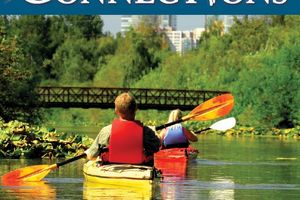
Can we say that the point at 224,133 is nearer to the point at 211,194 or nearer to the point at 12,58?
the point at 12,58

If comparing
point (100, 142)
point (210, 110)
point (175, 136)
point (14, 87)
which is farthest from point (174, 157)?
point (14, 87)

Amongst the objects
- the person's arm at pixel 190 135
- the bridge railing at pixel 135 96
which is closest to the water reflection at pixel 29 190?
the person's arm at pixel 190 135

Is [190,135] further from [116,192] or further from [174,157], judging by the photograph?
[116,192]

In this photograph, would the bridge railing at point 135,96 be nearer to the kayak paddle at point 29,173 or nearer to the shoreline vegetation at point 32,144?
the shoreline vegetation at point 32,144

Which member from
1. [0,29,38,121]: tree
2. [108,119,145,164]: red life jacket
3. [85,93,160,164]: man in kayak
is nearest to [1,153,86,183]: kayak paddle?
[85,93,160,164]: man in kayak

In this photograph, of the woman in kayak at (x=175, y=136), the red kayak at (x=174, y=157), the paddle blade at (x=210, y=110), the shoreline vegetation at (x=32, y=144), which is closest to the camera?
the paddle blade at (x=210, y=110)

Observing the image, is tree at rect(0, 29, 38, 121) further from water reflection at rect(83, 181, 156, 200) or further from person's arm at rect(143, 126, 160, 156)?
person's arm at rect(143, 126, 160, 156)
